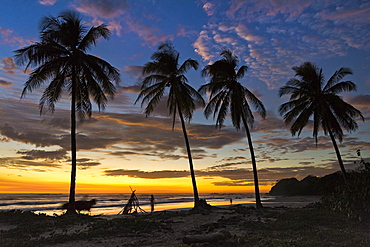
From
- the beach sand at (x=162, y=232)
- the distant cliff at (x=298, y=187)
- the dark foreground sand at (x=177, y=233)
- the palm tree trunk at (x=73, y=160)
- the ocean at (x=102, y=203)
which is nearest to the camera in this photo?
the dark foreground sand at (x=177, y=233)

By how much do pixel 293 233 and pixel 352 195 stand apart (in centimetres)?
571

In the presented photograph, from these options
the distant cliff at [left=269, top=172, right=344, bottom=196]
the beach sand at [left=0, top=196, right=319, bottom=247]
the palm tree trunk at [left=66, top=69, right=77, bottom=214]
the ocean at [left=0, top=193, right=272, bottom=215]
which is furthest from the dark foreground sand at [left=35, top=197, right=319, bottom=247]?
the distant cliff at [left=269, top=172, right=344, bottom=196]

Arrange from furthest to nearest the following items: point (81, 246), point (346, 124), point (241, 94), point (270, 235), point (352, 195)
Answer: point (346, 124), point (241, 94), point (352, 195), point (270, 235), point (81, 246)

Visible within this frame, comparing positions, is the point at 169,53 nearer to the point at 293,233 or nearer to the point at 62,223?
the point at 62,223

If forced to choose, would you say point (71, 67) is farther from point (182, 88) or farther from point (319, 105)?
point (319, 105)

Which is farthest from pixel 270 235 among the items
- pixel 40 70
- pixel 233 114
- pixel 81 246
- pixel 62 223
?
pixel 40 70

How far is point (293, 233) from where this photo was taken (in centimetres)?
1169

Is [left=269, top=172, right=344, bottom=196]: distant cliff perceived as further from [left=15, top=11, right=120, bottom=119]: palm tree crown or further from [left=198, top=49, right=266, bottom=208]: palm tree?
[left=15, top=11, right=120, bottom=119]: palm tree crown

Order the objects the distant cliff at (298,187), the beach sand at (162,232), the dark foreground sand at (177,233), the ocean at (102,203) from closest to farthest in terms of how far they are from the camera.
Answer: the dark foreground sand at (177,233)
the beach sand at (162,232)
the ocean at (102,203)
the distant cliff at (298,187)

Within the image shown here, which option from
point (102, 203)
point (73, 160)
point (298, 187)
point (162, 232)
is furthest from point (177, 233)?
point (298, 187)

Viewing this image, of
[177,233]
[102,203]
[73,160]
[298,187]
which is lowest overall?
[102,203]

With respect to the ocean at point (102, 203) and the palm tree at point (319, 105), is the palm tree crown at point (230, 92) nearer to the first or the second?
the palm tree at point (319, 105)

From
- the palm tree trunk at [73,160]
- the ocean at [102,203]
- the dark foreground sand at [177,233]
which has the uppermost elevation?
the palm tree trunk at [73,160]

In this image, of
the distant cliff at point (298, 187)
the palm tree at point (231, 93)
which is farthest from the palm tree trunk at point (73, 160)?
the distant cliff at point (298, 187)
